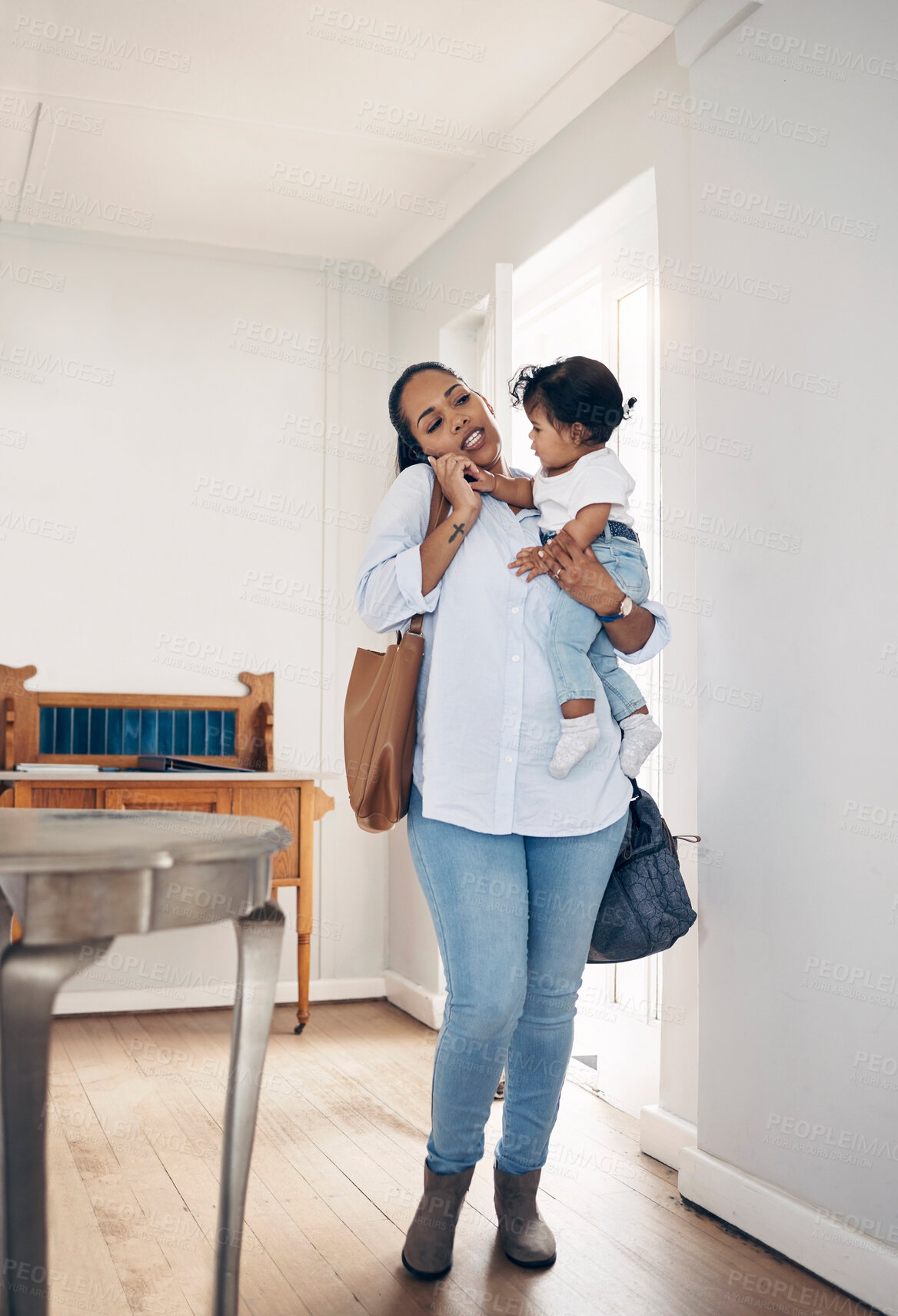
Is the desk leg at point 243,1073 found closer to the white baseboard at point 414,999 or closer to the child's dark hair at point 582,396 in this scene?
the child's dark hair at point 582,396

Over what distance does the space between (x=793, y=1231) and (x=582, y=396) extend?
4.82 feet

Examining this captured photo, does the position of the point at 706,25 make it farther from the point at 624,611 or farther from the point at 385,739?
the point at 385,739

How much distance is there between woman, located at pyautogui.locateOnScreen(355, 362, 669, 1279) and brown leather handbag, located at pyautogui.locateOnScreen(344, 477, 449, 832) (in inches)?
1.4

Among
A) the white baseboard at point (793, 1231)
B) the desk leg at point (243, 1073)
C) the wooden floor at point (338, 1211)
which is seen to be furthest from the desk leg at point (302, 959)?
the desk leg at point (243, 1073)

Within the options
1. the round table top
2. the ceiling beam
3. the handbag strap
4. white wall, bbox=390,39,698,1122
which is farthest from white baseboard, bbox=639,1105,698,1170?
the ceiling beam

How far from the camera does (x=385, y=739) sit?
1.69 metres

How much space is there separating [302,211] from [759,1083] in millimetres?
3054

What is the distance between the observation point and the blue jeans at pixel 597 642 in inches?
66.3

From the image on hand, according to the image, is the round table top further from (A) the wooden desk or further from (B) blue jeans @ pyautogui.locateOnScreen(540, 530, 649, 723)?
(A) the wooden desk

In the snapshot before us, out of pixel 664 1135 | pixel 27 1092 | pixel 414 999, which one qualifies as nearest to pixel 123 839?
pixel 27 1092

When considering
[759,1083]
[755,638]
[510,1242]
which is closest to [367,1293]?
[510,1242]

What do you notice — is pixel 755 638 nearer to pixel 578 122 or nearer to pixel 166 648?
pixel 578 122

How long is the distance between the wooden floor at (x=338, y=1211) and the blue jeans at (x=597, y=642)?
0.93 meters

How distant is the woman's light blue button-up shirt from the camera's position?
5.47 ft
